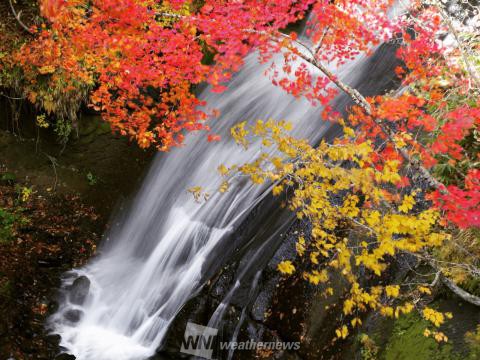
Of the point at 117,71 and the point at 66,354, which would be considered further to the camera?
the point at 117,71

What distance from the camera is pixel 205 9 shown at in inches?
421

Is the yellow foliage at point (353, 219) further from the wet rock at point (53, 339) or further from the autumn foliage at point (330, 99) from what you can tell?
the wet rock at point (53, 339)

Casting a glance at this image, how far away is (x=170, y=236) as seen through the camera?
9.45 m

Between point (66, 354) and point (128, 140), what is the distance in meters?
5.68

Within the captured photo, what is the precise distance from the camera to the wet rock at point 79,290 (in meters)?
8.56

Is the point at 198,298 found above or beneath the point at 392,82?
beneath

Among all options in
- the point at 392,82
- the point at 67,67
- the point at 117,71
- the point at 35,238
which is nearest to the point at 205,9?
the point at 117,71

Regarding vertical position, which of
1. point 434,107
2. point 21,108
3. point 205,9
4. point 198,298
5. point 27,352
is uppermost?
point 205,9

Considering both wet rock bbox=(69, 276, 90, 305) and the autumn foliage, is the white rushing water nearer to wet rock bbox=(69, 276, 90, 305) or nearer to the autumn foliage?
wet rock bbox=(69, 276, 90, 305)

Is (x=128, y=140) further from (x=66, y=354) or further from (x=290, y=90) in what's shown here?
(x=66, y=354)

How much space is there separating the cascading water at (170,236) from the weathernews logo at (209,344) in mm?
693

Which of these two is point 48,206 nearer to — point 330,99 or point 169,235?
point 169,235

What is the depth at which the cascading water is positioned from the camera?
7.78m

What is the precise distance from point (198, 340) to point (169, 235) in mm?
3256
